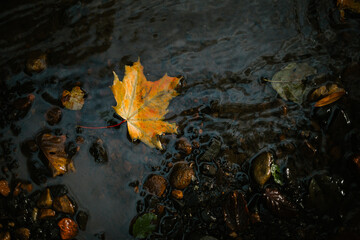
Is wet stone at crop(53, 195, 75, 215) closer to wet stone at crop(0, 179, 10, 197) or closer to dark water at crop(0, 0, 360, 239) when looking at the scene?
dark water at crop(0, 0, 360, 239)

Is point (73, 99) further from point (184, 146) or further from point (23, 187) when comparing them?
point (184, 146)

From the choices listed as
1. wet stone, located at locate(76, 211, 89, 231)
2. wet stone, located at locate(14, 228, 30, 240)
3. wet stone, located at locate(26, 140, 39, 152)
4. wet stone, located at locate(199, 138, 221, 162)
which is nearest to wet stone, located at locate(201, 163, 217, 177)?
wet stone, located at locate(199, 138, 221, 162)

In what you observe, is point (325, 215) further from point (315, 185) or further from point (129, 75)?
point (129, 75)

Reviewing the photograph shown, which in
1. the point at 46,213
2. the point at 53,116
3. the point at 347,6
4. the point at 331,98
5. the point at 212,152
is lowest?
the point at 46,213

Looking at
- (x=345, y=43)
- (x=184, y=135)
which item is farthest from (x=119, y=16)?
(x=345, y=43)

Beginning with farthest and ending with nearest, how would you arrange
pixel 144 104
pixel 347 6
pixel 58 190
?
1. pixel 347 6
2. pixel 58 190
3. pixel 144 104

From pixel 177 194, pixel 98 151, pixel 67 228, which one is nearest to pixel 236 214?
pixel 177 194
